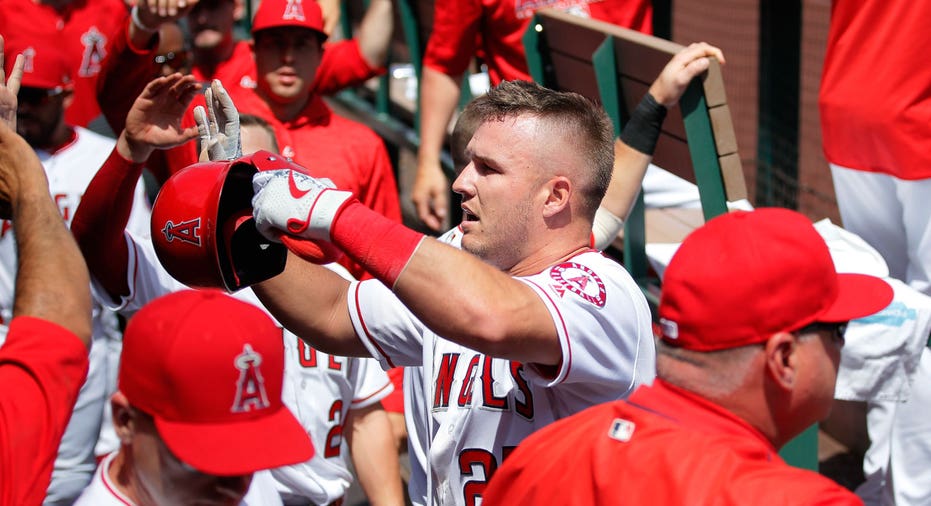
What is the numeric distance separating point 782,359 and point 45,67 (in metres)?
3.29

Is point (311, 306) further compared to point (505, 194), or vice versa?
point (311, 306)

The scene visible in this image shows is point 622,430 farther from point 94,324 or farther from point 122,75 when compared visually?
point 122,75

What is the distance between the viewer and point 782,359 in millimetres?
1927

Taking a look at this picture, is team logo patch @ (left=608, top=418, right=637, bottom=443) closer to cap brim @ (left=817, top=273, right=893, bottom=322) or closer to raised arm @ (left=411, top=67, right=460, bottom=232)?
cap brim @ (left=817, top=273, right=893, bottom=322)

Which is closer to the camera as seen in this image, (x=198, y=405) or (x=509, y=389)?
(x=198, y=405)

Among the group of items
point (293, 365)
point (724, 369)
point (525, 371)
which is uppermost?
point (724, 369)

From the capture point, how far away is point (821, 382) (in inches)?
77.0

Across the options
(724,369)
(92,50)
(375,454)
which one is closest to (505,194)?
(724,369)

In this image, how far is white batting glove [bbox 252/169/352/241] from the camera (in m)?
2.19

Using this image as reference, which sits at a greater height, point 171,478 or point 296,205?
point 296,205

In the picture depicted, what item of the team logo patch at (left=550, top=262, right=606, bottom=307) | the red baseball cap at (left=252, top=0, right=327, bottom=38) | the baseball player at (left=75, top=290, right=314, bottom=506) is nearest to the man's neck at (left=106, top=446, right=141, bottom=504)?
the baseball player at (left=75, top=290, right=314, bottom=506)

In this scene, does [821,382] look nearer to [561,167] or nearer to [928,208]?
[561,167]

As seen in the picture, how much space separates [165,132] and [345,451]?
1.29 meters

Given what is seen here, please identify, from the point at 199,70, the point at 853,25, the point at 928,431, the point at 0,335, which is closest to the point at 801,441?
the point at 928,431
